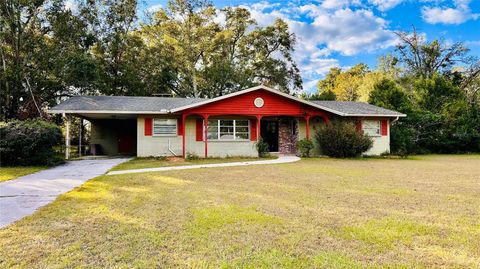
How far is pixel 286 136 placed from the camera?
1847cm

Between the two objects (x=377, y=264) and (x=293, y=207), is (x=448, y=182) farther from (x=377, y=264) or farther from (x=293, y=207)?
(x=377, y=264)

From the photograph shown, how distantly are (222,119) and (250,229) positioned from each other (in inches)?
504

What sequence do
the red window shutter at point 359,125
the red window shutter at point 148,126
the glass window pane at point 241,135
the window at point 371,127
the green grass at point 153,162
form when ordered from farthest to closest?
the window at point 371,127 < the red window shutter at point 359,125 < the glass window pane at point 241,135 < the red window shutter at point 148,126 < the green grass at point 153,162

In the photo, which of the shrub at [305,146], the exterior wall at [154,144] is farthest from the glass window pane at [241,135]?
the exterior wall at [154,144]

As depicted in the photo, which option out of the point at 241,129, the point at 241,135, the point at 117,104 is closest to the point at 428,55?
the point at 241,129

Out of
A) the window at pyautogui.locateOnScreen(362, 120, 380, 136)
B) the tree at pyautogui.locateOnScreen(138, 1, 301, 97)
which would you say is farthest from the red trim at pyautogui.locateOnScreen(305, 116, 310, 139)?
the tree at pyautogui.locateOnScreen(138, 1, 301, 97)

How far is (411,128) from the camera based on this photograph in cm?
2062

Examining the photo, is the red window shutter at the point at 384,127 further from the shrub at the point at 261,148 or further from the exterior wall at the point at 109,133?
the exterior wall at the point at 109,133

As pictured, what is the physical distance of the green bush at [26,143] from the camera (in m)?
11.0

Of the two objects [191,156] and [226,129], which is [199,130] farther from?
[191,156]

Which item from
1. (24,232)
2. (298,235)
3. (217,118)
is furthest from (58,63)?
(298,235)

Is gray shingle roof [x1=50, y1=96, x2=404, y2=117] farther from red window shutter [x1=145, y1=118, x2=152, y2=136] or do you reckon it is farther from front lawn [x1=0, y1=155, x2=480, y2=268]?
front lawn [x1=0, y1=155, x2=480, y2=268]

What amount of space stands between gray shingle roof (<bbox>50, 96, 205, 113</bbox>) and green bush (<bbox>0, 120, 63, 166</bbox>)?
270 cm

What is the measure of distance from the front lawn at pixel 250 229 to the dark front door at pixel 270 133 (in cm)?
1176
